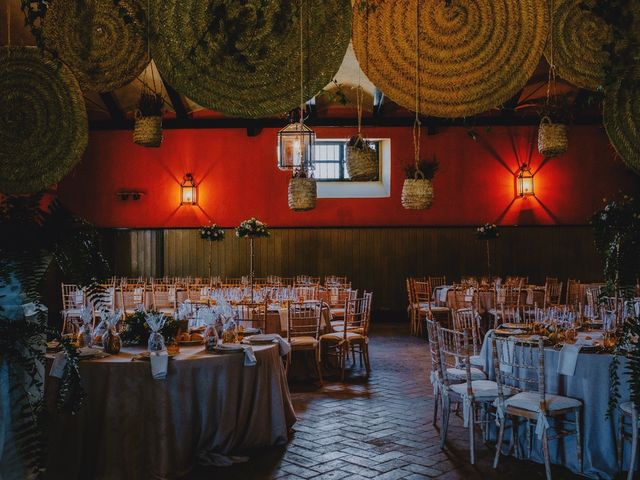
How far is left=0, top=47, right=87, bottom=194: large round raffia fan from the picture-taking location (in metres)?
2.33

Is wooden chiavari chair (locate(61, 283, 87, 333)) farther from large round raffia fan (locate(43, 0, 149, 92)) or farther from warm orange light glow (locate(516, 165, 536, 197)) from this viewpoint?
warm orange light glow (locate(516, 165, 536, 197))

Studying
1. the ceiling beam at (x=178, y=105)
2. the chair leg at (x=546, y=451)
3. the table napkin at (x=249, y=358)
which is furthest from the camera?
the ceiling beam at (x=178, y=105)

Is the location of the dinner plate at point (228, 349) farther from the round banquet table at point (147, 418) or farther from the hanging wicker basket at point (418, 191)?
the hanging wicker basket at point (418, 191)

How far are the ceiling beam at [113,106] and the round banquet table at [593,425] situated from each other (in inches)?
429

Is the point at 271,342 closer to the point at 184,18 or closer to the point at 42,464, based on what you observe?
the point at 42,464

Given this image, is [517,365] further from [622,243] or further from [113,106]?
[113,106]

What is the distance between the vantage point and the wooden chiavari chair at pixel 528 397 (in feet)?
14.1

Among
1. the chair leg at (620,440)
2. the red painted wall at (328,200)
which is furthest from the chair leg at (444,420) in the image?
the red painted wall at (328,200)

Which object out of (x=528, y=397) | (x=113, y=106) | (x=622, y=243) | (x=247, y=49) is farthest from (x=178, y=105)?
(x=622, y=243)

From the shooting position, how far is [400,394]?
6.77 m

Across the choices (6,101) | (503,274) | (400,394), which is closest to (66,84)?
(6,101)

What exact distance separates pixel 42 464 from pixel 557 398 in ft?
11.5

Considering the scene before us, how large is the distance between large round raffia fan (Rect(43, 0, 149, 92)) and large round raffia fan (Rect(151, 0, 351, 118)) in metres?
0.18

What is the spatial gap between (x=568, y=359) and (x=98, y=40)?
3870 mm
